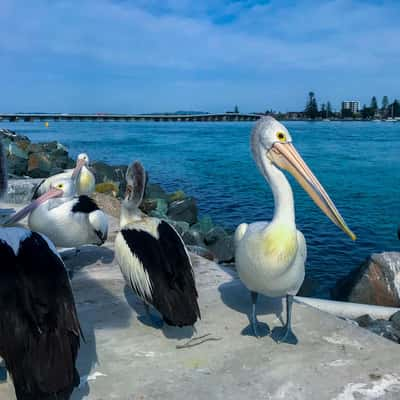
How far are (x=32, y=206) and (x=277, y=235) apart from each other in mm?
1946

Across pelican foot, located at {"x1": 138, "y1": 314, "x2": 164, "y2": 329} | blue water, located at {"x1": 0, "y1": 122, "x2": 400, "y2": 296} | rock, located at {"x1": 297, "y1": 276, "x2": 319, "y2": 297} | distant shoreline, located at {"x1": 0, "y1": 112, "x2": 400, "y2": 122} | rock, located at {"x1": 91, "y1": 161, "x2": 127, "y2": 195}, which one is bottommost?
rock, located at {"x1": 297, "y1": 276, "x2": 319, "y2": 297}

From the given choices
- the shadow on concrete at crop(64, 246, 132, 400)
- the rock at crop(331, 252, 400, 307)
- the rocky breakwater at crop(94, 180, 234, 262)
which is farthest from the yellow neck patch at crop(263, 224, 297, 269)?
the rocky breakwater at crop(94, 180, 234, 262)

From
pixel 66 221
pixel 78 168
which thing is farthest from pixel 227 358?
pixel 78 168

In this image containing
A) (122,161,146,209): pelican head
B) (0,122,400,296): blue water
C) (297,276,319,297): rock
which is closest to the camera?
(122,161,146,209): pelican head

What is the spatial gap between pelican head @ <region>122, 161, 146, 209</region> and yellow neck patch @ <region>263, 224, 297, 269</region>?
1.23 metres

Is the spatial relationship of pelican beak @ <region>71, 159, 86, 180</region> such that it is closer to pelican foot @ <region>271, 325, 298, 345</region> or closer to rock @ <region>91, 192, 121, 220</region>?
rock @ <region>91, 192, 121, 220</region>

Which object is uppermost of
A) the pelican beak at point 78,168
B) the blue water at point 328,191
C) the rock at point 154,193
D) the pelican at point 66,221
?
the pelican beak at point 78,168

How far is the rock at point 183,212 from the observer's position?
915 cm

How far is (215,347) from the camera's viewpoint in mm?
2686

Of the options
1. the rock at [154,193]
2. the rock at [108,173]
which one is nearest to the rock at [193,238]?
the rock at [154,193]

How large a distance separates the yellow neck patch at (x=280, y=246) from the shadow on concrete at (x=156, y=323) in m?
0.70

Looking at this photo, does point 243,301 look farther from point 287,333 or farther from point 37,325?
point 37,325

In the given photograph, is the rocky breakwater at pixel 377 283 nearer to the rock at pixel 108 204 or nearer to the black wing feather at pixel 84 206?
the black wing feather at pixel 84 206

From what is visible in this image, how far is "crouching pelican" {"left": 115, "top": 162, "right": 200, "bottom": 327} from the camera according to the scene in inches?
103
